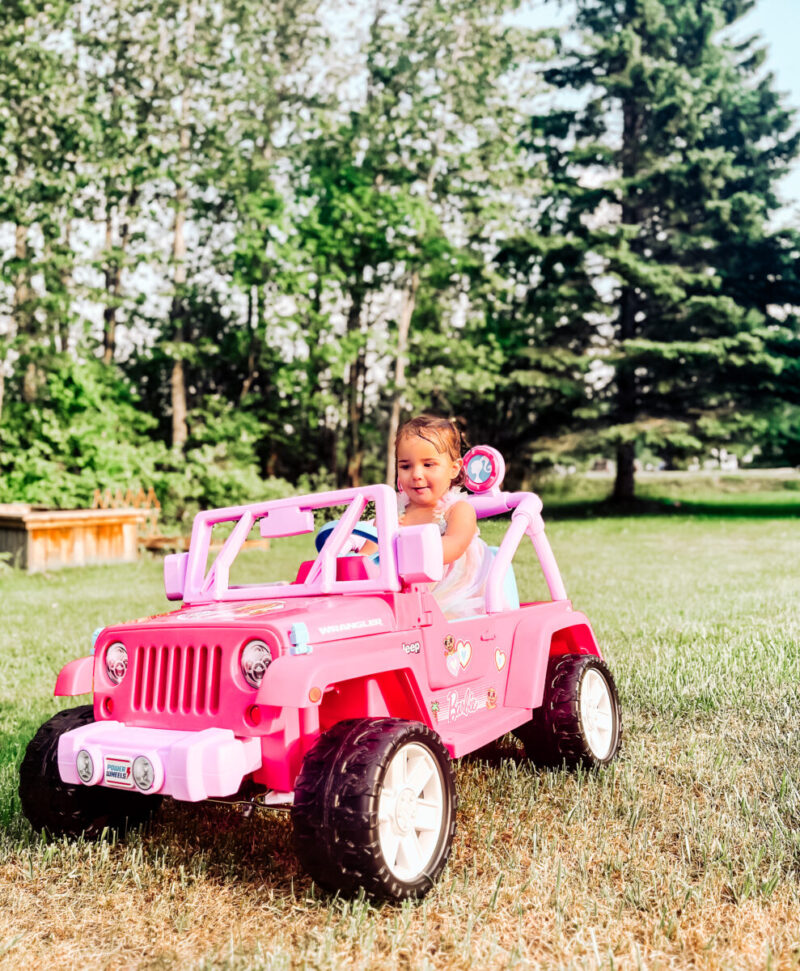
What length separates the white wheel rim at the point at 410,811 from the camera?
262cm

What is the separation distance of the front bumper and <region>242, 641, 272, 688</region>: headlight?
0.52 feet

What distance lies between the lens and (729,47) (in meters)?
23.1

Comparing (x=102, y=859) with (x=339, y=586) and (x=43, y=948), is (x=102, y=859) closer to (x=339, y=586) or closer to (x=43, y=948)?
(x=43, y=948)

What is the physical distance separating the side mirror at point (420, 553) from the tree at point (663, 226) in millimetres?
18334

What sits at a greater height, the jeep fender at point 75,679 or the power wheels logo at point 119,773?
the jeep fender at point 75,679

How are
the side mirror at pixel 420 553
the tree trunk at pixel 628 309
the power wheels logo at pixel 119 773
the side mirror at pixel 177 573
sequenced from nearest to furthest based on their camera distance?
the power wheels logo at pixel 119 773, the side mirror at pixel 420 553, the side mirror at pixel 177 573, the tree trunk at pixel 628 309

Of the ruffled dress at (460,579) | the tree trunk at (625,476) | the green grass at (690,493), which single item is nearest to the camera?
the ruffled dress at (460,579)

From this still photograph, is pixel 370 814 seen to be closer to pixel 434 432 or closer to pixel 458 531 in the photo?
pixel 458 531

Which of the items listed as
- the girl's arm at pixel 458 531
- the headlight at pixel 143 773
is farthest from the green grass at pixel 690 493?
the headlight at pixel 143 773

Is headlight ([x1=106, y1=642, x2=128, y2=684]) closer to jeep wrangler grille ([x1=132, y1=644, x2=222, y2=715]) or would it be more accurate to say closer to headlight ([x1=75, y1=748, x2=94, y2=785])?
jeep wrangler grille ([x1=132, y1=644, x2=222, y2=715])

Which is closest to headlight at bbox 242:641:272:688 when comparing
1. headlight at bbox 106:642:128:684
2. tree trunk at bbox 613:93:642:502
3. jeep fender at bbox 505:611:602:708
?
headlight at bbox 106:642:128:684

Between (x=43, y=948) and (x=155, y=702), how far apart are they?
704mm

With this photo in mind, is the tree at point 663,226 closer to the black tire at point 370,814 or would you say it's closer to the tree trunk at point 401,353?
the tree trunk at point 401,353

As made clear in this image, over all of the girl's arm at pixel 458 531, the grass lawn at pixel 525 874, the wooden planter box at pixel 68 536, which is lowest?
the wooden planter box at pixel 68 536
